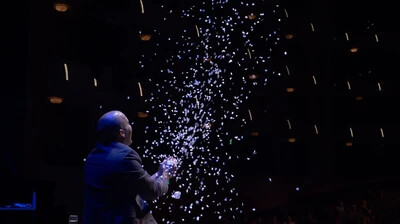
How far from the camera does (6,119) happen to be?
8.19 metres

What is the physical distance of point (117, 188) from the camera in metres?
2.46

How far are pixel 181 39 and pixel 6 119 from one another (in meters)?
4.92

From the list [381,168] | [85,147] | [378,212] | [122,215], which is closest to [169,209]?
[85,147]

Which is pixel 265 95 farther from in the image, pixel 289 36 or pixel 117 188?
pixel 117 188

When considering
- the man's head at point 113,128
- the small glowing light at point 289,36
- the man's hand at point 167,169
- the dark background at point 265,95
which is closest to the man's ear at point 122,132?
the man's head at point 113,128

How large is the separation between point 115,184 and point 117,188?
21 millimetres

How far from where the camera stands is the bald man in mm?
2439

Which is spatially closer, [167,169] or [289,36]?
[167,169]

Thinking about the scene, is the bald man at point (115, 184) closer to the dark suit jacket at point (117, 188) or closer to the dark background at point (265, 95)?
the dark suit jacket at point (117, 188)

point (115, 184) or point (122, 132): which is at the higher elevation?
point (122, 132)

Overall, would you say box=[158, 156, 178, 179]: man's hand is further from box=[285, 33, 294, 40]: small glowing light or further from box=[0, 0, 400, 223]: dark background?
box=[285, 33, 294, 40]: small glowing light

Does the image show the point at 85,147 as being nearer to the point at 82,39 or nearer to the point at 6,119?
the point at 82,39

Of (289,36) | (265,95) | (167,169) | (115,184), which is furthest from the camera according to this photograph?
(265,95)

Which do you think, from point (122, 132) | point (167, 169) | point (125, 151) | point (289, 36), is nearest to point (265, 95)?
point (289, 36)
